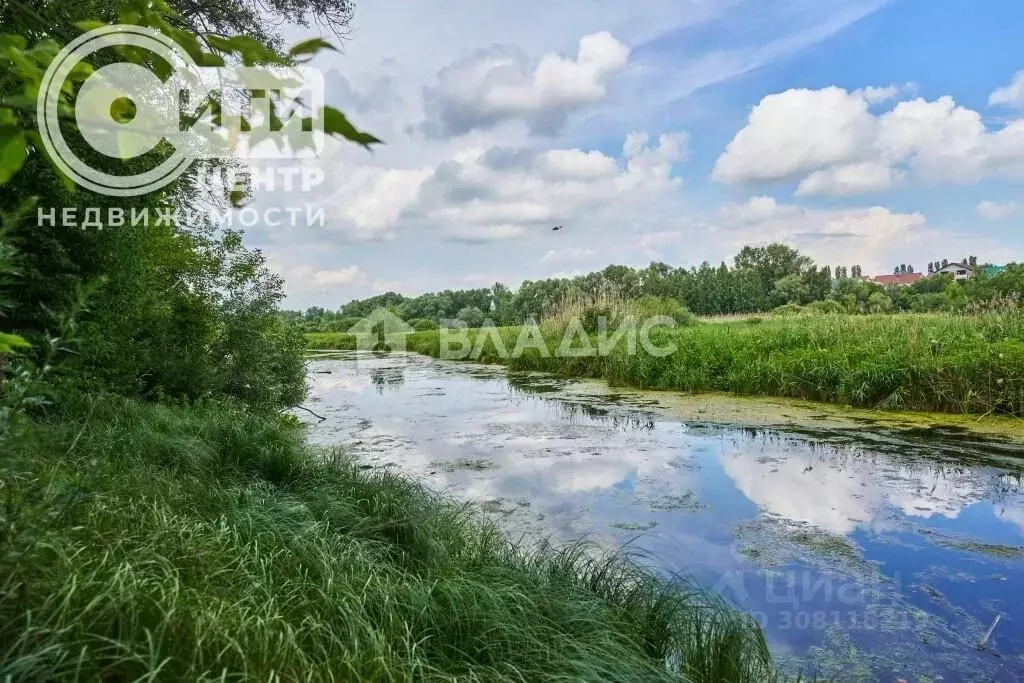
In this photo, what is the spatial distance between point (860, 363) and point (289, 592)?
25.9ft

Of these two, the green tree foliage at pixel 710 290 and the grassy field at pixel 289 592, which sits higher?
the green tree foliage at pixel 710 290

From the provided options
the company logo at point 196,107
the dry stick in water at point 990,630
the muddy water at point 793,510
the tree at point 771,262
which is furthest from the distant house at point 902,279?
the company logo at point 196,107

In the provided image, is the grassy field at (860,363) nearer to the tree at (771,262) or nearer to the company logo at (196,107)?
the company logo at (196,107)

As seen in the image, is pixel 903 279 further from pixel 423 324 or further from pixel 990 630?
pixel 990 630

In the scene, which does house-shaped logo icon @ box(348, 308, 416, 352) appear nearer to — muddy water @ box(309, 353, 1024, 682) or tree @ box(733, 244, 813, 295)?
muddy water @ box(309, 353, 1024, 682)

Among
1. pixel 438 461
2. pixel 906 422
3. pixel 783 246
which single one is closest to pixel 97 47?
pixel 438 461

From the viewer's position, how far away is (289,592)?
6.55 feet

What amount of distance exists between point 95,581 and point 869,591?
3183 mm

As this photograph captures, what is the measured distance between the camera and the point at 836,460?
17.1ft

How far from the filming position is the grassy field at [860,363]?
6.88m

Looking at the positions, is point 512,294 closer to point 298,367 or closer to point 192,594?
point 298,367

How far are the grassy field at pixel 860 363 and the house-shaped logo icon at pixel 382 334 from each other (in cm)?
1527

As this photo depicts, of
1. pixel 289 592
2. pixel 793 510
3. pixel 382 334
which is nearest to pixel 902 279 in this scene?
pixel 382 334

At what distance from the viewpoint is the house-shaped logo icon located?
25.7 metres
